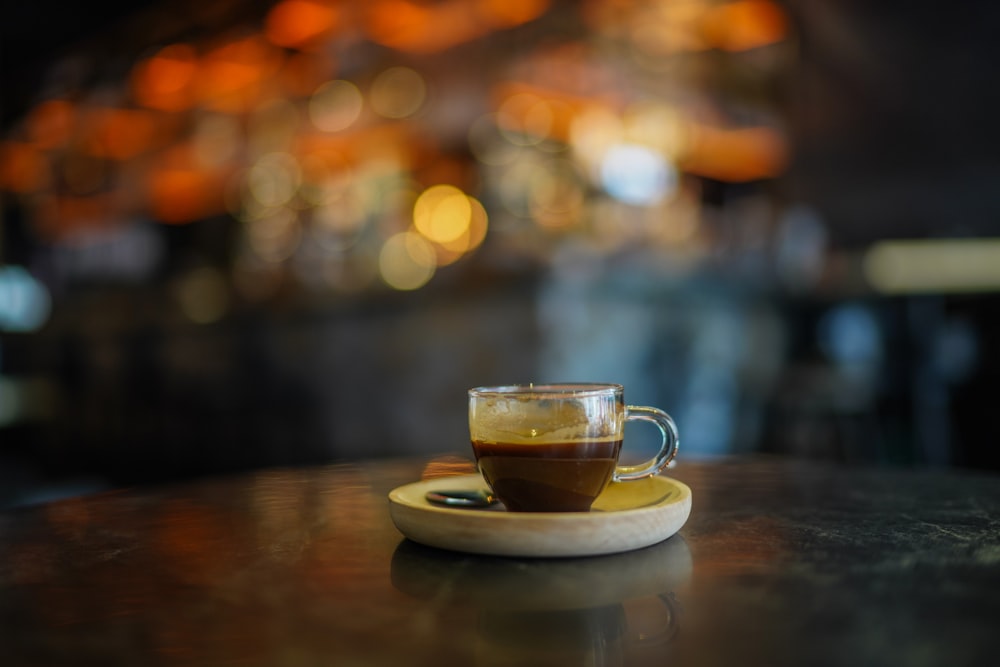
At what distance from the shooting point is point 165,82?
274 inches

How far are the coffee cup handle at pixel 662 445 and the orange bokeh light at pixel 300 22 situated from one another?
204 inches

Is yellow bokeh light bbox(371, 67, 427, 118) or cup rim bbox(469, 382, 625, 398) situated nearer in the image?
cup rim bbox(469, 382, 625, 398)

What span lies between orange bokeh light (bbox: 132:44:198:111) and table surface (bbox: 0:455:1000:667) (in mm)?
6223

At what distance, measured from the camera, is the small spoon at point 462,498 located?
31.5 inches

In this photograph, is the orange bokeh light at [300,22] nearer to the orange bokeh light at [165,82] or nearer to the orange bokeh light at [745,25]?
the orange bokeh light at [165,82]

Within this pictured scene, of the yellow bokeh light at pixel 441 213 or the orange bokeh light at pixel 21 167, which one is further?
the orange bokeh light at pixel 21 167

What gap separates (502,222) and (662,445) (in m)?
4.03

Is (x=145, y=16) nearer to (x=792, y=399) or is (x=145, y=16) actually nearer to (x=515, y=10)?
(x=515, y=10)

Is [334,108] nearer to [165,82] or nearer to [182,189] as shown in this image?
[165,82]

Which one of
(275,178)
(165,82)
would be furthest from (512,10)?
(165,82)

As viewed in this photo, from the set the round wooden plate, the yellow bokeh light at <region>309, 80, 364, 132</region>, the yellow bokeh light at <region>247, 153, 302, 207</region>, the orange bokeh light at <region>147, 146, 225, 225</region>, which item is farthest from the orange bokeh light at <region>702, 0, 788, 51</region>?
the round wooden plate

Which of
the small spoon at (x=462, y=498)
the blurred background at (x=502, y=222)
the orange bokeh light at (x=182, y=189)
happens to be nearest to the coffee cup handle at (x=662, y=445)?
the small spoon at (x=462, y=498)

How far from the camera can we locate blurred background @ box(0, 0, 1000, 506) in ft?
12.2

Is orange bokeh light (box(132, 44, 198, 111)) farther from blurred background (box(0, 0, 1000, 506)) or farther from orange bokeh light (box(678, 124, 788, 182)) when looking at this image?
orange bokeh light (box(678, 124, 788, 182))
